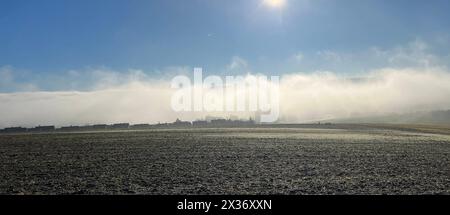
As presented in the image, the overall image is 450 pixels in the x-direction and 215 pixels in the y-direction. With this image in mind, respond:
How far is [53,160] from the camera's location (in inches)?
1320

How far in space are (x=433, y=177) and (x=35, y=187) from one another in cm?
2232

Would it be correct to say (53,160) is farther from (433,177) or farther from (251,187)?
(433,177)
